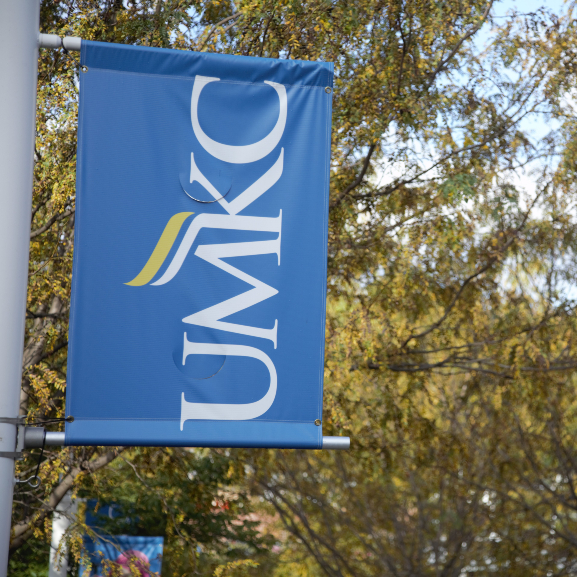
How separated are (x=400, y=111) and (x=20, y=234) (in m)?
4.64

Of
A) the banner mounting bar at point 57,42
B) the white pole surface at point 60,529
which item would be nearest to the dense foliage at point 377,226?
the white pole surface at point 60,529

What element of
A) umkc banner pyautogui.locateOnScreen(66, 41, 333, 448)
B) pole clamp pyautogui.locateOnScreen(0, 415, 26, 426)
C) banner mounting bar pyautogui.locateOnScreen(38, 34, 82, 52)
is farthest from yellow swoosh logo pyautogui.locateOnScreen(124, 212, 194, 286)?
banner mounting bar pyautogui.locateOnScreen(38, 34, 82, 52)

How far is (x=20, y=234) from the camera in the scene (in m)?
2.56

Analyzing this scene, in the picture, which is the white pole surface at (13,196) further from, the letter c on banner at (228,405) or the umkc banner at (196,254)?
the letter c on banner at (228,405)

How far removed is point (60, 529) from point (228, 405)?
3698 mm

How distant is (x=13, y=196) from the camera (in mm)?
2551

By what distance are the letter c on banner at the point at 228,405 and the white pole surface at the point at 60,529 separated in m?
A: 3.10

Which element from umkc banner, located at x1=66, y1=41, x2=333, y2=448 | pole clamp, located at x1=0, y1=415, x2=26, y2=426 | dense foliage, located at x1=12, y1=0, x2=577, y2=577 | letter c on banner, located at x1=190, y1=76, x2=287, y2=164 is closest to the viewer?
pole clamp, located at x1=0, y1=415, x2=26, y2=426

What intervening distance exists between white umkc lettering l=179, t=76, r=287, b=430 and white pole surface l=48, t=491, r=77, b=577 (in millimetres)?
3161

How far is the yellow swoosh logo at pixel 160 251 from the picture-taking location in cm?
272

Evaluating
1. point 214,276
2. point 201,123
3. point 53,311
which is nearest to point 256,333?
point 214,276

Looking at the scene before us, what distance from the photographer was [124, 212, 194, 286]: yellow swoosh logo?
8.93ft

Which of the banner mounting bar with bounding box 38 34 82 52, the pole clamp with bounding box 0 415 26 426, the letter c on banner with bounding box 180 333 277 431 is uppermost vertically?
the banner mounting bar with bounding box 38 34 82 52

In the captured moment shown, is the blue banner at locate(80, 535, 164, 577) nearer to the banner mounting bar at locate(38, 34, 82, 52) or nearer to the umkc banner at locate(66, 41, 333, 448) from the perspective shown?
the umkc banner at locate(66, 41, 333, 448)
